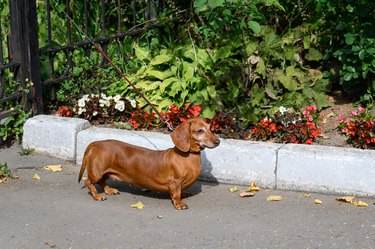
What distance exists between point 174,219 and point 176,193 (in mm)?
245

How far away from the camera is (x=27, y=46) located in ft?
22.0

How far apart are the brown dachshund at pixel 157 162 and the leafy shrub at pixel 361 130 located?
143 centimetres

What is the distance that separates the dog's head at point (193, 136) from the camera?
514 centimetres

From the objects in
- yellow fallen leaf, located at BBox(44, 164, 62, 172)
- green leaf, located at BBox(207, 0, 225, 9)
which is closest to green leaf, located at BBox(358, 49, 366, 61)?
green leaf, located at BBox(207, 0, 225, 9)

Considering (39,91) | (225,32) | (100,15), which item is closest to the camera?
(39,91)

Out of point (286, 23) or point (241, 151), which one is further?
point (286, 23)

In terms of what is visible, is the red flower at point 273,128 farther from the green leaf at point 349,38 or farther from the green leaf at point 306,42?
the green leaf at point 306,42

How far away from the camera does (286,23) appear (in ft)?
25.5

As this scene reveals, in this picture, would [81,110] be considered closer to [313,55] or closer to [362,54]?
[313,55]

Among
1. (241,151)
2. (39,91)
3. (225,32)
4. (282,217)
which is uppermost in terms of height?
(225,32)

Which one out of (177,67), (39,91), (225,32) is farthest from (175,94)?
(39,91)

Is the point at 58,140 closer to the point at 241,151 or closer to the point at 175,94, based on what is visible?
the point at 175,94

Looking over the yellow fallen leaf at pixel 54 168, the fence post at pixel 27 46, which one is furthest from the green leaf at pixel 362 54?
the fence post at pixel 27 46

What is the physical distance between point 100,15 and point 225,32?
5.63ft
